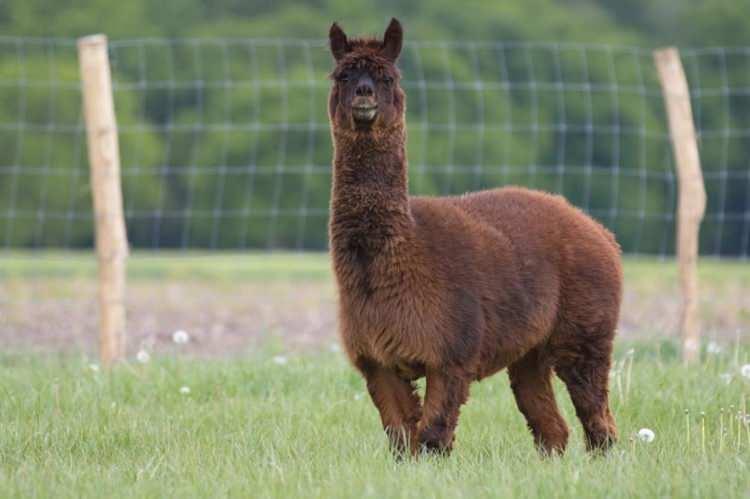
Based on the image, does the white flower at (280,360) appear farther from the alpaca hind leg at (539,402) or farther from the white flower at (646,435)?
the white flower at (646,435)

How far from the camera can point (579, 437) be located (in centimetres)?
702

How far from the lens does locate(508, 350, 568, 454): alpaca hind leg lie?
259 inches

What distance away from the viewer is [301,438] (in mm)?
6645

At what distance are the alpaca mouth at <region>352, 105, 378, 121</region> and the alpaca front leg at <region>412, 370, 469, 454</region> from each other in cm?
108

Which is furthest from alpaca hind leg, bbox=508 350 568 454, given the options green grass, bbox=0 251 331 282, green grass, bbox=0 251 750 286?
green grass, bbox=0 251 331 282

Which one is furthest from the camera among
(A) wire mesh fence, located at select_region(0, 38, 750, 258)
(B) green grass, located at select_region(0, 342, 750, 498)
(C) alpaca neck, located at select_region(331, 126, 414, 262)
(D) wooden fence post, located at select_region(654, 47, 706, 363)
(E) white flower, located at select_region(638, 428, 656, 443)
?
(A) wire mesh fence, located at select_region(0, 38, 750, 258)

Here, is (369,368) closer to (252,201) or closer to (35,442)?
(35,442)

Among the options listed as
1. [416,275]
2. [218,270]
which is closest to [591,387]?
[416,275]

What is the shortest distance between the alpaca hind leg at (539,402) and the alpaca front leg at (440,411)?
84 cm

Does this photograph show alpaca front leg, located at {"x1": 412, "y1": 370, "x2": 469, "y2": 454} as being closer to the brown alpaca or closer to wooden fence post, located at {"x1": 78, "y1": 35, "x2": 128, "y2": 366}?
the brown alpaca

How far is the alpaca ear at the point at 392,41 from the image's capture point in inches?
235

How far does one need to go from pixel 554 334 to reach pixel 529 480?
1318mm

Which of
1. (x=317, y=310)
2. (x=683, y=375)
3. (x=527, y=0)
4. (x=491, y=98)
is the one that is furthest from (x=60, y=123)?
(x=683, y=375)

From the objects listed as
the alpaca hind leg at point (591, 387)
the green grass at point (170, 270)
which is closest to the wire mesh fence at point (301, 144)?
the green grass at point (170, 270)
